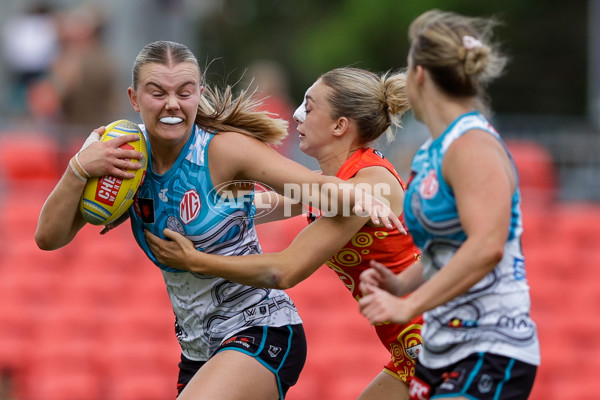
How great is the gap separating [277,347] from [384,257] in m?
0.59

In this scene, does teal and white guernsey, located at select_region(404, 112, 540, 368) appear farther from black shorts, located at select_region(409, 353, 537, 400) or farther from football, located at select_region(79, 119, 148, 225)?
football, located at select_region(79, 119, 148, 225)

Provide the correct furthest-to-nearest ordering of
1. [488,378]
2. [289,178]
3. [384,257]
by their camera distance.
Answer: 1. [384,257]
2. [289,178]
3. [488,378]

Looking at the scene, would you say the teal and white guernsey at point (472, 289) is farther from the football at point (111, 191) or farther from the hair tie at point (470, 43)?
the football at point (111, 191)

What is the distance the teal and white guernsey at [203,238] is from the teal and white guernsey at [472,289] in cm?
99

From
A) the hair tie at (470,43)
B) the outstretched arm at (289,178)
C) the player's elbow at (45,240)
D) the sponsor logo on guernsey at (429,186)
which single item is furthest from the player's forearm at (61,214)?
the hair tie at (470,43)

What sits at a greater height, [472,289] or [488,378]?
[472,289]

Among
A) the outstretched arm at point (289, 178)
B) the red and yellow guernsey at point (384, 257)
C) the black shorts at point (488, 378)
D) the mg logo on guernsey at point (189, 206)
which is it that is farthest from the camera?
the red and yellow guernsey at point (384, 257)

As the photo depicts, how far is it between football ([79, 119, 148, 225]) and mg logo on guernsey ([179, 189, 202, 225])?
0.20 m

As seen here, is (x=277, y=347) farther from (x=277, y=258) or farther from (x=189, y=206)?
(x=189, y=206)

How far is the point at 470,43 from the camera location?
3.46 metres

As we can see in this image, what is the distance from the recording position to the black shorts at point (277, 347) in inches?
165

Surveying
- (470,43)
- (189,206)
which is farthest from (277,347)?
(470,43)

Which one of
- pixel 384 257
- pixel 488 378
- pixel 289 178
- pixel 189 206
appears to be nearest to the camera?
pixel 488 378

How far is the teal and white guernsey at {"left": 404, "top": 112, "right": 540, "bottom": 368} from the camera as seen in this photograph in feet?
11.3
